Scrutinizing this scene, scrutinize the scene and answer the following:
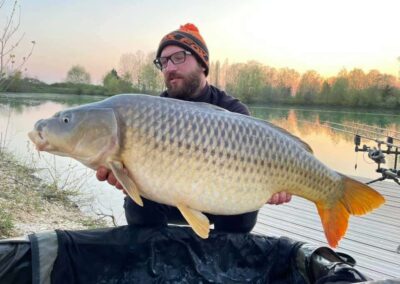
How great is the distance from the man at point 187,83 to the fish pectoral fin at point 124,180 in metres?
0.58

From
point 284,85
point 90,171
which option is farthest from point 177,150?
point 284,85

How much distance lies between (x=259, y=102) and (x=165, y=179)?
2150 centimetres

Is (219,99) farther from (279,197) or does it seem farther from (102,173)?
(102,173)

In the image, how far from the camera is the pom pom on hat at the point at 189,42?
6.53ft

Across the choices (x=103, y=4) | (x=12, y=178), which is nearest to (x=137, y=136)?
(x=12, y=178)

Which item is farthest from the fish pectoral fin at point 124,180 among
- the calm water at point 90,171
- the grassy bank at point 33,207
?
the calm water at point 90,171

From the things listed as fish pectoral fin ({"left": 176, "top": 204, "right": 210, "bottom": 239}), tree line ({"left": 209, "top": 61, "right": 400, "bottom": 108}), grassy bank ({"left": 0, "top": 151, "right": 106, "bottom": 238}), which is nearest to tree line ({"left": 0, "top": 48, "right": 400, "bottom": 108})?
tree line ({"left": 209, "top": 61, "right": 400, "bottom": 108})

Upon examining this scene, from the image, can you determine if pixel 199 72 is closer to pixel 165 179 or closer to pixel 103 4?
pixel 165 179

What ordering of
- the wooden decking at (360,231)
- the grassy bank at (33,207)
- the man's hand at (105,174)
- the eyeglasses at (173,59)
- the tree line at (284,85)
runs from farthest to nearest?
the tree line at (284,85) → the grassy bank at (33,207) → the wooden decking at (360,231) → the eyeglasses at (173,59) → the man's hand at (105,174)

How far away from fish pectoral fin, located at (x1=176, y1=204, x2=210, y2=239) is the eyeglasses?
890 millimetres

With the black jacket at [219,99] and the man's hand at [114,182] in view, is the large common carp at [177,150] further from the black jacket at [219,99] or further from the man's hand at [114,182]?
the black jacket at [219,99]

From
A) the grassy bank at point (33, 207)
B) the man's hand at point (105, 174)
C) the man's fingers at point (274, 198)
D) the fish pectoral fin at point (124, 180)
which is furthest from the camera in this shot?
the grassy bank at point (33, 207)

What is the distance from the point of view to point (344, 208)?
1439mm

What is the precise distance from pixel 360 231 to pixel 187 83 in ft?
6.05
